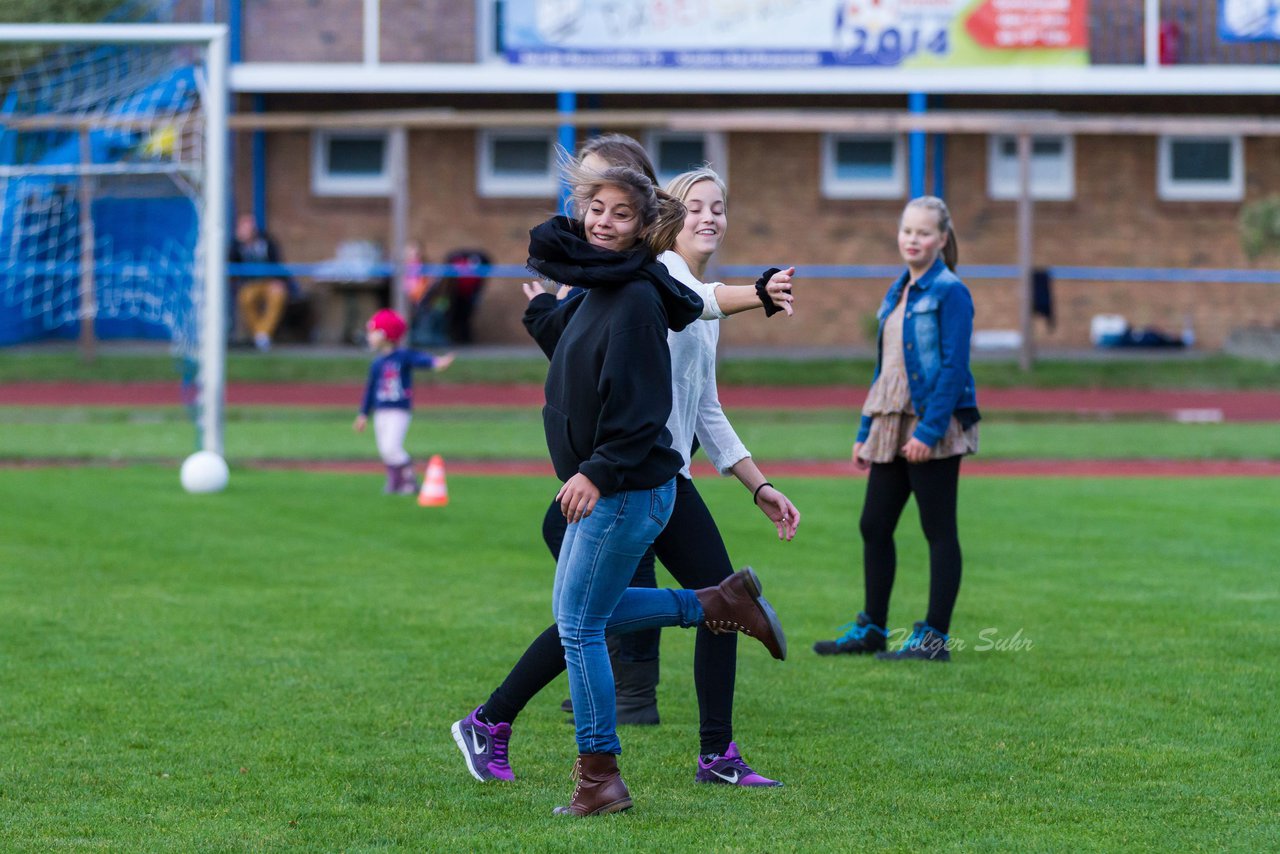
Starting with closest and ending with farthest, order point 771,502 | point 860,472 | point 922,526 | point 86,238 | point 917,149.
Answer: point 771,502 → point 922,526 → point 860,472 → point 86,238 → point 917,149

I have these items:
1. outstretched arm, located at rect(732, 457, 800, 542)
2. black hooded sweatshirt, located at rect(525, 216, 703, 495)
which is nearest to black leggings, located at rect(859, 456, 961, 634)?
outstretched arm, located at rect(732, 457, 800, 542)

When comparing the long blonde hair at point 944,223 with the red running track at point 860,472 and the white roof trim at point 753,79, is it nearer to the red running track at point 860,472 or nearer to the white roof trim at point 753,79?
the red running track at point 860,472

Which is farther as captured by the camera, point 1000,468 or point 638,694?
point 1000,468

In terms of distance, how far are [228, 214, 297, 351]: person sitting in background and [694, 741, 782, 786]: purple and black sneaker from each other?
1939cm

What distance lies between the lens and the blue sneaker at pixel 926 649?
6.88m

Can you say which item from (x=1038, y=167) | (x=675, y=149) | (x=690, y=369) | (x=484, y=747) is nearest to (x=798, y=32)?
(x=675, y=149)

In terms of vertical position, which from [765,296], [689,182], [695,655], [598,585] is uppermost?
[689,182]

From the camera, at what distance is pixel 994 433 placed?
1770 cm

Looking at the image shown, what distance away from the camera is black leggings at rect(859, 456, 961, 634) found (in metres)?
6.89

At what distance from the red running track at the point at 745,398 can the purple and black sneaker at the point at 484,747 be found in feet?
48.0

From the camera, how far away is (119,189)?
21.9 meters

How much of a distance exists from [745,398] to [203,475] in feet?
31.6

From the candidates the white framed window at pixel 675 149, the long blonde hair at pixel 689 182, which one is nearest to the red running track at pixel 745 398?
the white framed window at pixel 675 149

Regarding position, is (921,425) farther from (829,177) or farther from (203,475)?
(829,177)
